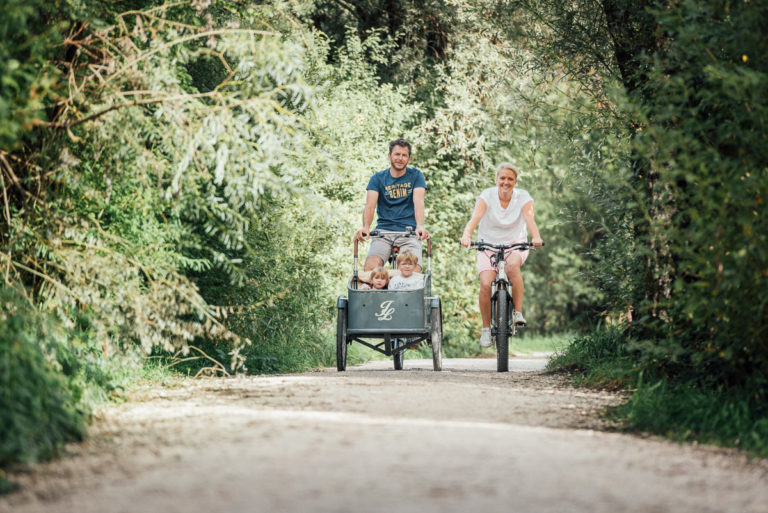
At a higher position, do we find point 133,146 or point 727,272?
point 133,146

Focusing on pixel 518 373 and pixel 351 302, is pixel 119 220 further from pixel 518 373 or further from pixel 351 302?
pixel 518 373

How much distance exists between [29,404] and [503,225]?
6.59m

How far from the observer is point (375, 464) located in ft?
14.5

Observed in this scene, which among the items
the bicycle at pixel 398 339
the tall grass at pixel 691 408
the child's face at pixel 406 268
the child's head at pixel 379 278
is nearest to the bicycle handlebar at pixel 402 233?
the bicycle at pixel 398 339

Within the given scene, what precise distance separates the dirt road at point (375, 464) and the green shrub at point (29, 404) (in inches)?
5.7

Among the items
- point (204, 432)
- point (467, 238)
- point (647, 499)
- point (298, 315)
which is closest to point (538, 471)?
point (647, 499)

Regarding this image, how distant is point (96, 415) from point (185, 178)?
7.06 feet

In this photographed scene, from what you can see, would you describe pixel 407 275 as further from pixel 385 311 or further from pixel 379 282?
pixel 385 311

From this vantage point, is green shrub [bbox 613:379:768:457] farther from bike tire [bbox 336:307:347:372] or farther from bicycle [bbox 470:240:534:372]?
bike tire [bbox 336:307:347:372]

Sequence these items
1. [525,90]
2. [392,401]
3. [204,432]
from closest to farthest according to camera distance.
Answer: [204,432] → [392,401] → [525,90]

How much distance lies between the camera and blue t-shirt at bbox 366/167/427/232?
1046 centimetres

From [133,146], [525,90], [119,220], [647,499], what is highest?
[525,90]

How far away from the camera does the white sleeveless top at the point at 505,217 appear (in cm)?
1044

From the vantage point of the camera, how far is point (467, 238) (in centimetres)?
1019
